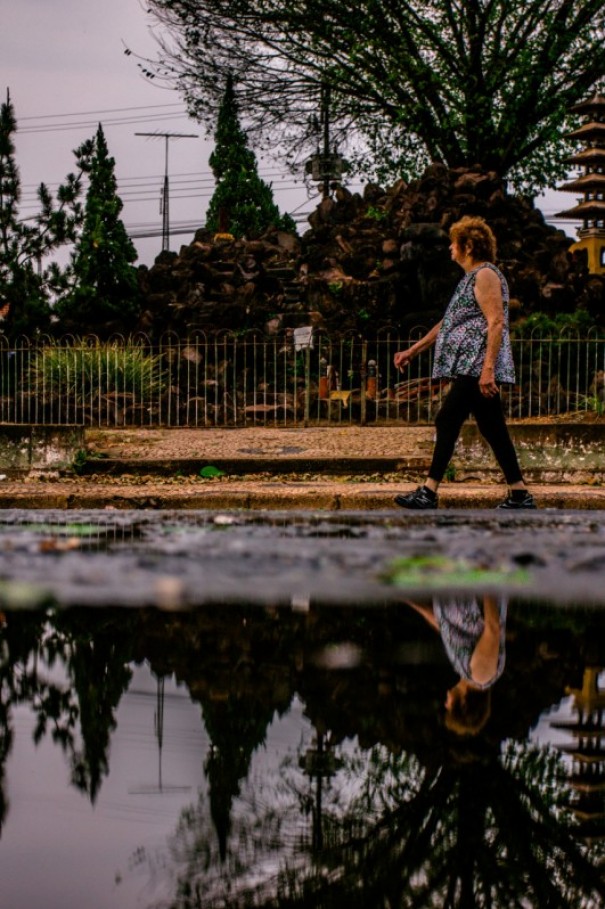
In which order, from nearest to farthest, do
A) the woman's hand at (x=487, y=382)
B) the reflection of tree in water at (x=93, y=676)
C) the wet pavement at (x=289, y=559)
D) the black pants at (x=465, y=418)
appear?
1. the reflection of tree in water at (x=93, y=676)
2. the wet pavement at (x=289, y=559)
3. the woman's hand at (x=487, y=382)
4. the black pants at (x=465, y=418)

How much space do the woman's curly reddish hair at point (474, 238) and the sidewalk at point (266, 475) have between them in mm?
2515

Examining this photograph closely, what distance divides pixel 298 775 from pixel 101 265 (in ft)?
77.7

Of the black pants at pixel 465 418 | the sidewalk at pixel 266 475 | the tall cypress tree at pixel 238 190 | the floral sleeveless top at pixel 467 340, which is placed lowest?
the sidewalk at pixel 266 475

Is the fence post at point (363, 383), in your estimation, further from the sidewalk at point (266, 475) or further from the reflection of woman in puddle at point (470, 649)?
the reflection of woman in puddle at point (470, 649)

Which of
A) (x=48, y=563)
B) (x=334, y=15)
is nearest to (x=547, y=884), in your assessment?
(x=48, y=563)

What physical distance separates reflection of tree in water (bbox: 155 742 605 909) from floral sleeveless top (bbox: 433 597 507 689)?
1.85 ft

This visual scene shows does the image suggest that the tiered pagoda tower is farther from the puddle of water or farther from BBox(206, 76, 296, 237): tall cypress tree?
the puddle of water

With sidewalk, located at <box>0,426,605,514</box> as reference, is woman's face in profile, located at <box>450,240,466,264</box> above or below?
above

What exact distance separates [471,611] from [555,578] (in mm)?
923

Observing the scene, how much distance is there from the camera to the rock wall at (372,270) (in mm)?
23047

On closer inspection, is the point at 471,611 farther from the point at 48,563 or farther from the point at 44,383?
the point at 44,383

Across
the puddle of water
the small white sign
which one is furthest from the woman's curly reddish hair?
the small white sign

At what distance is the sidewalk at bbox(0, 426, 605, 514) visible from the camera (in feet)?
32.9

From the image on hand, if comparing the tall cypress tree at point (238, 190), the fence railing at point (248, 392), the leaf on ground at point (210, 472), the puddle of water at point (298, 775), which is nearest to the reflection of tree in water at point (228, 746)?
the puddle of water at point (298, 775)
